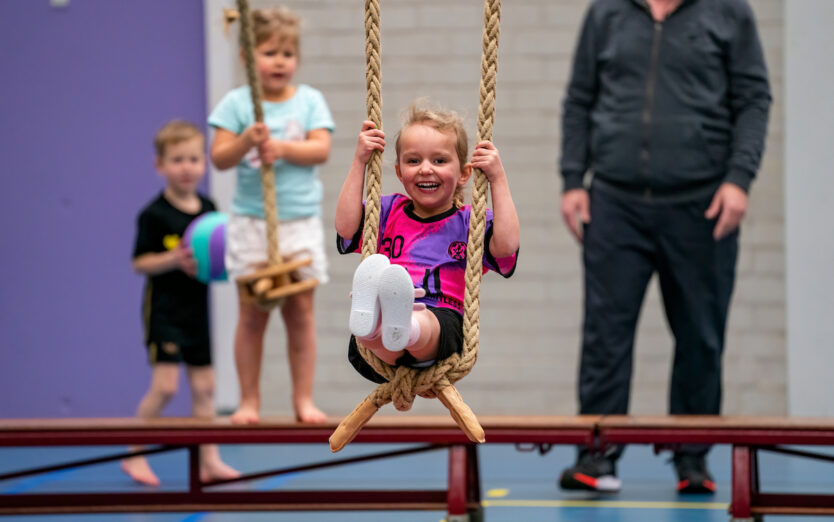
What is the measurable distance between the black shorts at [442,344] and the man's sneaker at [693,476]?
1.75 metres

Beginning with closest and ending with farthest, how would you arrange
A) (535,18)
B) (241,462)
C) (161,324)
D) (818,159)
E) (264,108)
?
(264,108) → (161,324) → (241,462) → (818,159) → (535,18)

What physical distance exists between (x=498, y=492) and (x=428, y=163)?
2012mm

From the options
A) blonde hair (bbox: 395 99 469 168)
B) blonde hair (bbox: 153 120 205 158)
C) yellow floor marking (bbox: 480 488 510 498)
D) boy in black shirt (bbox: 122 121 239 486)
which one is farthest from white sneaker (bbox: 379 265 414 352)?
blonde hair (bbox: 153 120 205 158)

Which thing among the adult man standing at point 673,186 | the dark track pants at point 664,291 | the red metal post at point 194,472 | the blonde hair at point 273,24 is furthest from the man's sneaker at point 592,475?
the blonde hair at point 273,24

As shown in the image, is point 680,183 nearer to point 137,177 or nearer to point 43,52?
point 137,177

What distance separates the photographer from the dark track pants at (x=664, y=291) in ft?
13.3

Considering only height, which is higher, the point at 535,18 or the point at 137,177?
the point at 535,18

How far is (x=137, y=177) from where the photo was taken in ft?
19.9

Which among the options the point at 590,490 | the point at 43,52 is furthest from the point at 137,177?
the point at 590,490

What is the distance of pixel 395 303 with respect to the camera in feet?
7.66

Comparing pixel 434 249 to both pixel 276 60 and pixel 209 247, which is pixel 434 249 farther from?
pixel 209 247

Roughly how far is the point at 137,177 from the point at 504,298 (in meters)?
2.11

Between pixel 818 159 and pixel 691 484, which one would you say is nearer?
pixel 691 484

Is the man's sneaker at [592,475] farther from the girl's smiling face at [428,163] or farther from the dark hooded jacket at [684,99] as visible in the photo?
the girl's smiling face at [428,163]
